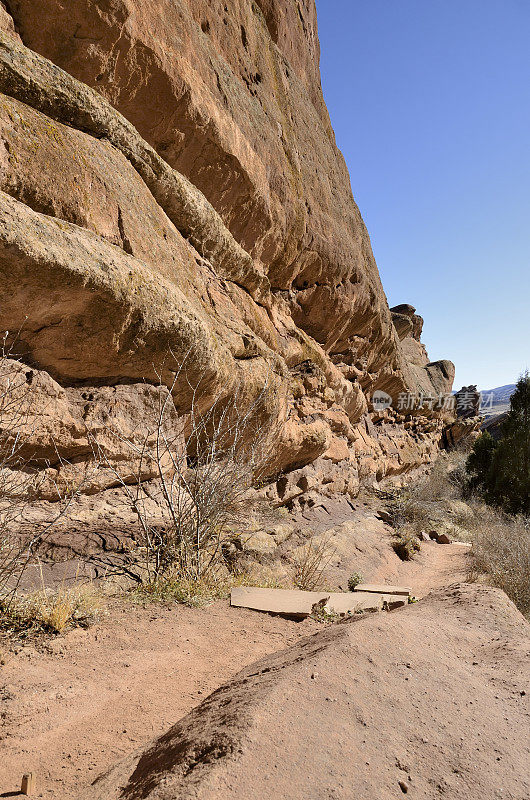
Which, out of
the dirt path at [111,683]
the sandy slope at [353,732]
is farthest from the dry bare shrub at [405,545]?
the sandy slope at [353,732]

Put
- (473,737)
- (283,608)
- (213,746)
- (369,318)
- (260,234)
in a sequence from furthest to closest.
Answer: (369,318) → (260,234) → (283,608) → (473,737) → (213,746)

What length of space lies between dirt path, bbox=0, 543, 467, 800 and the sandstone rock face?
1.63 meters

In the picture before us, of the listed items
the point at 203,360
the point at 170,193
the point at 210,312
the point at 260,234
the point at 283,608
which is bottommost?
the point at 283,608

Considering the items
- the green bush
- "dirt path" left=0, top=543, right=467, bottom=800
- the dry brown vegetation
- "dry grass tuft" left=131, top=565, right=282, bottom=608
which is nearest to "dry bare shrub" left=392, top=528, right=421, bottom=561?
the dry brown vegetation

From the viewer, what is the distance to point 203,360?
4.36 m

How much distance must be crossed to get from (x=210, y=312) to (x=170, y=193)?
1.30m

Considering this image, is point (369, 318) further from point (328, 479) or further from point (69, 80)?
point (69, 80)

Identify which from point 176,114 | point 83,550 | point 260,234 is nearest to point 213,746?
point 83,550

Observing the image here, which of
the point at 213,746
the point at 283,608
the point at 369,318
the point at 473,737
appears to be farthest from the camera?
the point at 369,318

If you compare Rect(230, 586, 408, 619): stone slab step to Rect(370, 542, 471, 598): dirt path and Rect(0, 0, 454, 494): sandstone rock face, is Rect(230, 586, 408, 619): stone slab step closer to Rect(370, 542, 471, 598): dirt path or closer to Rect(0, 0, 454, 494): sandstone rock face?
Rect(370, 542, 471, 598): dirt path

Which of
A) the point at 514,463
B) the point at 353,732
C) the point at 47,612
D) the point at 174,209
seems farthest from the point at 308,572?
the point at 514,463

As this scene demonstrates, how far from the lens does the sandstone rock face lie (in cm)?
315

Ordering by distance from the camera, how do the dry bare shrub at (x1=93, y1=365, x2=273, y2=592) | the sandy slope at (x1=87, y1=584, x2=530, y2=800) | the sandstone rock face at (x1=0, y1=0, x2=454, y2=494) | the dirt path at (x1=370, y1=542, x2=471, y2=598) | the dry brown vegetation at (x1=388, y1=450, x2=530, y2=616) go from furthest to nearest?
1. the dirt path at (x1=370, y1=542, x2=471, y2=598)
2. the dry brown vegetation at (x1=388, y1=450, x2=530, y2=616)
3. the dry bare shrub at (x1=93, y1=365, x2=273, y2=592)
4. the sandstone rock face at (x1=0, y1=0, x2=454, y2=494)
5. the sandy slope at (x1=87, y1=584, x2=530, y2=800)

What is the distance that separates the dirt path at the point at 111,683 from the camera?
1.74 metres
